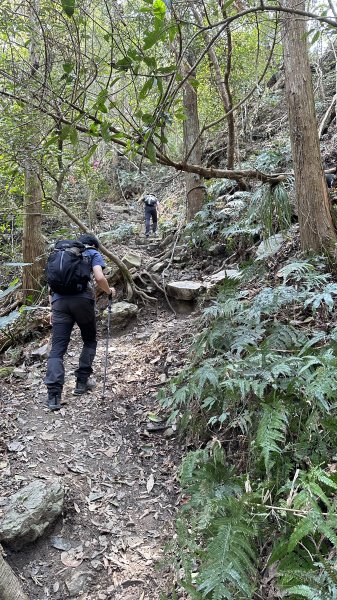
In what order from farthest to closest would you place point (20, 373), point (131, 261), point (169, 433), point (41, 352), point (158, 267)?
1. point (158, 267)
2. point (131, 261)
3. point (41, 352)
4. point (20, 373)
5. point (169, 433)

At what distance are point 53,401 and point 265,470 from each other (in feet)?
9.34

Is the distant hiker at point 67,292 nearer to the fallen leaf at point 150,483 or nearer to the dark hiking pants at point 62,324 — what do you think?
the dark hiking pants at point 62,324

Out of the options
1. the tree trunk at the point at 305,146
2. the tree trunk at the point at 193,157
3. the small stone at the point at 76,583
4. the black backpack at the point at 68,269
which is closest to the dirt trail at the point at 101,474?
the small stone at the point at 76,583

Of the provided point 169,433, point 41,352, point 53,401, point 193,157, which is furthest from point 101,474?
point 193,157

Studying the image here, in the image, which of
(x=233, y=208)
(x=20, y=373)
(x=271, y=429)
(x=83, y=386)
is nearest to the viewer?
(x=271, y=429)

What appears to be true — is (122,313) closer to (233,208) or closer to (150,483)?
(233,208)

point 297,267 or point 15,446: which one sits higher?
point 297,267

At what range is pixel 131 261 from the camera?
28.1 feet

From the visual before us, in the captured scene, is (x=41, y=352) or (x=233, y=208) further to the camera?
(x=233, y=208)

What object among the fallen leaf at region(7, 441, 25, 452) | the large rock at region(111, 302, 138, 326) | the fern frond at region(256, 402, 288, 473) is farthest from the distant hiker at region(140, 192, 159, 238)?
the fern frond at region(256, 402, 288, 473)

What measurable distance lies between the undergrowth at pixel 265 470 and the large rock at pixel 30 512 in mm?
998

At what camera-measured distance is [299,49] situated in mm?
4609

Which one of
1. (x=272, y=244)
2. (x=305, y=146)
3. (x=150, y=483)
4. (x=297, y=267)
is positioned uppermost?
(x=305, y=146)

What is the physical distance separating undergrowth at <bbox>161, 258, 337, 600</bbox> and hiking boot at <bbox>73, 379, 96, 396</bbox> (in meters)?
1.60
